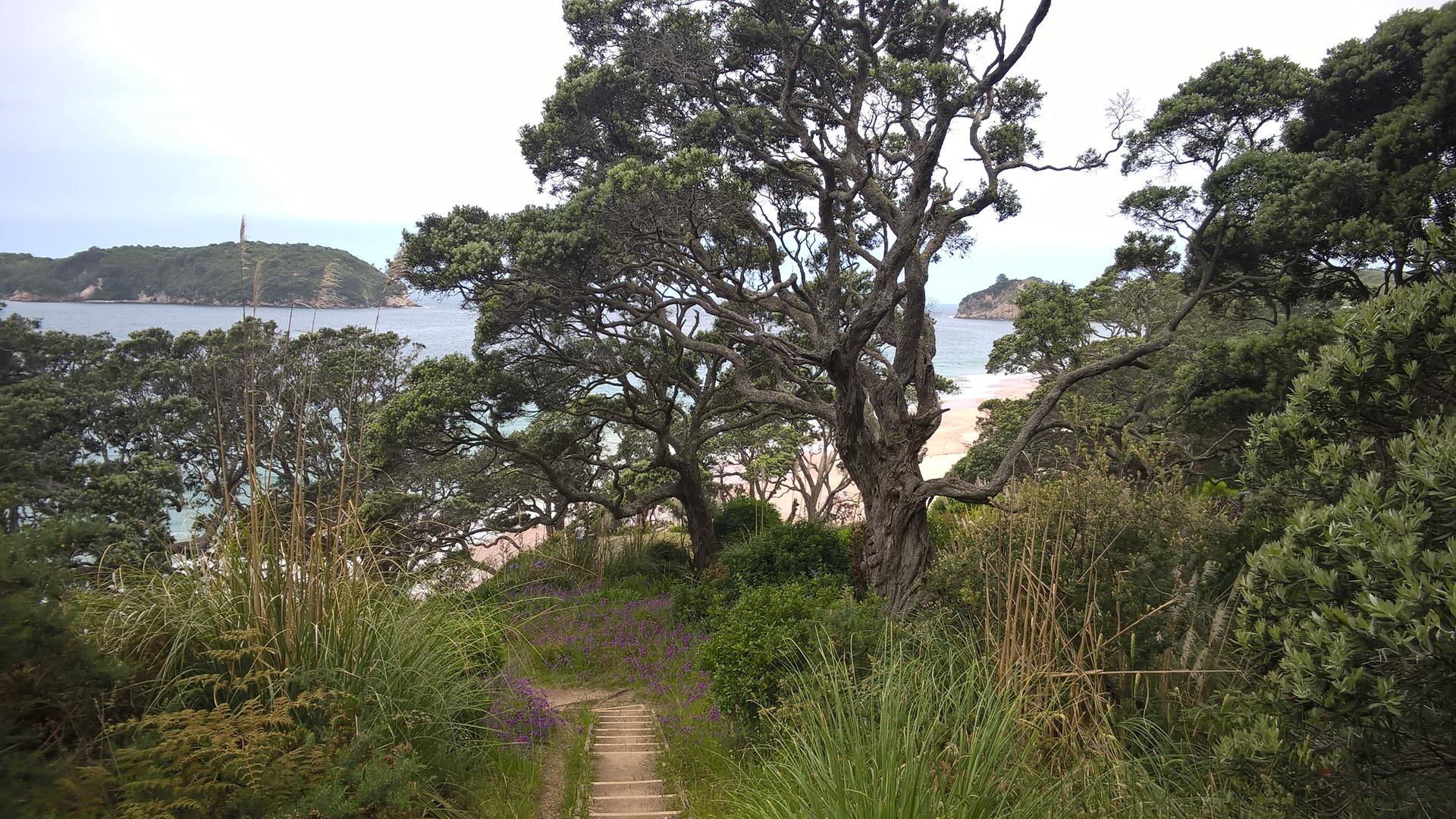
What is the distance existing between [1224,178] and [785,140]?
523cm

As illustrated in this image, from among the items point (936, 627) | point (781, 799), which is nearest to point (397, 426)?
point (936, 627)

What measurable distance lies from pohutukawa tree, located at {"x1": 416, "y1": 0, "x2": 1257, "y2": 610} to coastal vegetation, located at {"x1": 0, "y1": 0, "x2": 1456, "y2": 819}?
2.7 inches

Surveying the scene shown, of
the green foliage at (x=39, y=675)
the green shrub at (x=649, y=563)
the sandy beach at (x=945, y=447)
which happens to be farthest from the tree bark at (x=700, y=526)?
the green foliage at (x=39, y=675)

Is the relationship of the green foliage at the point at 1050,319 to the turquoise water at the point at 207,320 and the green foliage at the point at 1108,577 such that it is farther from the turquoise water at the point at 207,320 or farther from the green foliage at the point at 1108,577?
the green foliage at the point at 1108,577

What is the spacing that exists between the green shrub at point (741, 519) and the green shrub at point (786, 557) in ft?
8.14

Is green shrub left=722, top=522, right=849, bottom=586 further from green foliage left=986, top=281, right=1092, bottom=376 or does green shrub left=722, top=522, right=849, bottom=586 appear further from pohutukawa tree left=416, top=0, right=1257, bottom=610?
green foliage left=986, top=281, right=1092, bottom=376

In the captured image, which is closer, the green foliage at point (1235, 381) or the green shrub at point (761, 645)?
the green shrub at point (761, 645)

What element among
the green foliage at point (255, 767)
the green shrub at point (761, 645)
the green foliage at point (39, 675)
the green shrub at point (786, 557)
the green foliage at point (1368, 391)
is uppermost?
the green foliage at point (1368, 391)

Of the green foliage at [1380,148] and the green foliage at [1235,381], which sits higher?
the green foliage at [1380,148]

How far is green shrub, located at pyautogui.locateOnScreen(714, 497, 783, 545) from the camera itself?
13.0 metres

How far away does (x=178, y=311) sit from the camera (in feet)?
65.6

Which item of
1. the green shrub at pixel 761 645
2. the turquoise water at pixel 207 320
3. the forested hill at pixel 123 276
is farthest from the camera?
the forested hill at pixel 123 276

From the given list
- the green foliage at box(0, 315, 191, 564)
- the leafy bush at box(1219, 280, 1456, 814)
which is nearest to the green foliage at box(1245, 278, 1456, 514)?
the leafy bush at box(1219, 280, 1456, 814)

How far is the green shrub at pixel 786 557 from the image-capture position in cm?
962
